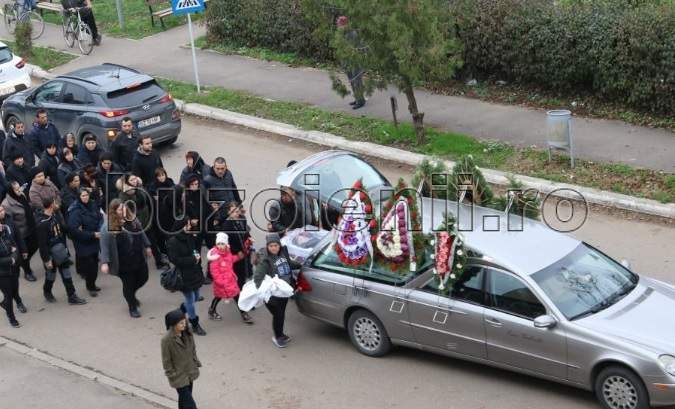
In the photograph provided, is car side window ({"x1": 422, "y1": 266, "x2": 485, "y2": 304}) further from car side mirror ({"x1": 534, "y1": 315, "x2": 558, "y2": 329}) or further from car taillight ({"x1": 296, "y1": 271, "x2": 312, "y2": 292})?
car taillight ({"x1": 296, "y1": 271, "x2": 312, "y2": 292})

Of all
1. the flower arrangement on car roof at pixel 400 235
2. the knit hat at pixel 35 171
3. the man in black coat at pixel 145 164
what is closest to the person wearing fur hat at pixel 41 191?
the knit hat at pixel 35 171

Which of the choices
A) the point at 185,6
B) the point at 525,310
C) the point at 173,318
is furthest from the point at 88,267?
the point at 185,6

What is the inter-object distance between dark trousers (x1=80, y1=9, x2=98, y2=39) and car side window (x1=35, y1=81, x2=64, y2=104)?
7112 mm

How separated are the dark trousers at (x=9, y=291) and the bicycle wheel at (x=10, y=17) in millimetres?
18370

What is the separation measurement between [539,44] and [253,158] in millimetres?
5721

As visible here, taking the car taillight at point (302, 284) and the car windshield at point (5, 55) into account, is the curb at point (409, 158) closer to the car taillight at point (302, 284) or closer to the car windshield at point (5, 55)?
the car taillight at point (302, 284)

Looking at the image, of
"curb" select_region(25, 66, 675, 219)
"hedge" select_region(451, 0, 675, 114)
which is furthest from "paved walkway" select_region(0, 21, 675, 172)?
"curb" select_region(25, 66, 675, 219)

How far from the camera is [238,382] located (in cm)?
1064

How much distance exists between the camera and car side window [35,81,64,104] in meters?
18.5

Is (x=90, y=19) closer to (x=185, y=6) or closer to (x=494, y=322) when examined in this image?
(x=185, y=6)

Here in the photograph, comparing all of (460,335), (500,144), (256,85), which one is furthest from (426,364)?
(256,85)

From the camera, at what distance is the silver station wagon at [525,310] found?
904 centimetres

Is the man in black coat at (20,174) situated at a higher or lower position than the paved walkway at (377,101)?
higher

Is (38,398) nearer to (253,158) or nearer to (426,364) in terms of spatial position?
(426,364)
